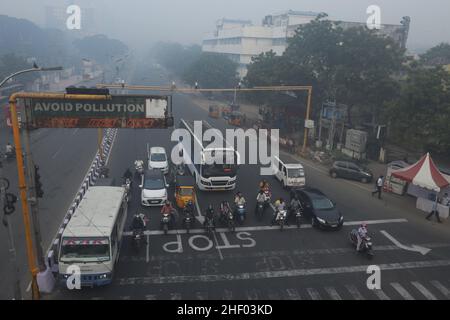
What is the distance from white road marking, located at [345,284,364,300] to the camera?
13.9 m

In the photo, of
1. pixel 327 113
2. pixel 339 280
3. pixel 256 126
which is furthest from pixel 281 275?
pixel 256 126

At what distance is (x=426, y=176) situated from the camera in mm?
22766

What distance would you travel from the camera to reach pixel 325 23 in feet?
149

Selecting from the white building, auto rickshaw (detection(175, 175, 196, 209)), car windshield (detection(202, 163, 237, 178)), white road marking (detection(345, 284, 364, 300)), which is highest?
the white building

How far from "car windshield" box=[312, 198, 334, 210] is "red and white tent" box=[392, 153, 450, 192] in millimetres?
6129

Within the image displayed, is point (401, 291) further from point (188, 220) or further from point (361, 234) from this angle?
point (188, 220)

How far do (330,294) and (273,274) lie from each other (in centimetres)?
240

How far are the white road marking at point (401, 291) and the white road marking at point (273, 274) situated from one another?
4.20ft

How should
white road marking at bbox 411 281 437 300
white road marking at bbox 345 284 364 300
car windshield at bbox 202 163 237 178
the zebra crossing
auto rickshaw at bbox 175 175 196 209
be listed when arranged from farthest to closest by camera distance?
car windshield at bbox 202 163 237 178, auto rickshaw at bbox 175 175 196 209, white road marking at bbox 411 281 437 300, white road marking at bbox 345 284 364 300, the zebra crossing

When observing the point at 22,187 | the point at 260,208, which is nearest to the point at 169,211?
the point at 260,208

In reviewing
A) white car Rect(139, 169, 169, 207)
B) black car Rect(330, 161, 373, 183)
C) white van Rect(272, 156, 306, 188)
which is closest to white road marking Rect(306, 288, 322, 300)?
white car Rect(139, 169, 169, 207)

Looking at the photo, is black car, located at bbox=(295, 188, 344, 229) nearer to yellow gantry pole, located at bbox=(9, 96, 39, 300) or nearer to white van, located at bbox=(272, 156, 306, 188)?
white van, located at bbox=(272, 156, 306, 188)

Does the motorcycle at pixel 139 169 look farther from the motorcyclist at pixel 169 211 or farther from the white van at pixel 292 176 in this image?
the white van at pixel 292 176
